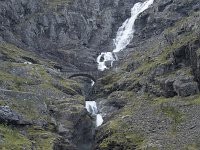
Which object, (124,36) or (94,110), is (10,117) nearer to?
(94,110)

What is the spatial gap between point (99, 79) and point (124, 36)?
40126mm

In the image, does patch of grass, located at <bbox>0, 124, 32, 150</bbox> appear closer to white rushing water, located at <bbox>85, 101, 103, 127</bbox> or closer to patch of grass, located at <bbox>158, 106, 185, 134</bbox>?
white rushing water, located at <bbox>85, 101, 103, 127</bbox>

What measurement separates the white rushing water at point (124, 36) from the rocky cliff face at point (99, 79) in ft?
8.63

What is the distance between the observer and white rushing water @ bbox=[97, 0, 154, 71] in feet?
519

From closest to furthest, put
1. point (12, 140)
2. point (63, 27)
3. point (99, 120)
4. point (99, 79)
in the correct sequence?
point (12, 140) < point (99, 120) < point (99, 79) < point (63, 27)

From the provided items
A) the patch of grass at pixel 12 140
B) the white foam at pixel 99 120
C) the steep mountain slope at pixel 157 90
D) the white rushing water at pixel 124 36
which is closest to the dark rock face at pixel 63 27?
the white rushing water at pixel 124 36

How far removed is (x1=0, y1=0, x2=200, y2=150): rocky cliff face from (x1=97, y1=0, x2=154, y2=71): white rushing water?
2.63 m

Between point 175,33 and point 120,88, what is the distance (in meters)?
25.5

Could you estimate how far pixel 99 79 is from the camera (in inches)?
5531

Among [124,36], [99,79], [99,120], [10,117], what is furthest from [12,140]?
[124,36]

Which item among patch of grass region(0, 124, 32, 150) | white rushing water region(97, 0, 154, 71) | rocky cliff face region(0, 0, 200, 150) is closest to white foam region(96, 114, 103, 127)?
rocky cliff face region(0, 0, 200, 150)

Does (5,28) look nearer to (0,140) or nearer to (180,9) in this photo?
(180,9)

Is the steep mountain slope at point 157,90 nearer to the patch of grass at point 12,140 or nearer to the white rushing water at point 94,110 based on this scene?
the white rushing water at point 94,110

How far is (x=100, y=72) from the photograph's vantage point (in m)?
147
